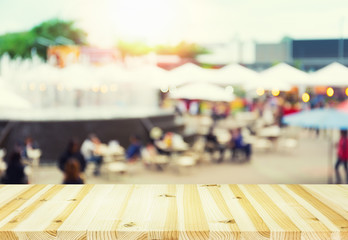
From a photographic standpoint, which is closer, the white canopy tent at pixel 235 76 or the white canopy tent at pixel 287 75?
the white canopy tent at pixel 287 75

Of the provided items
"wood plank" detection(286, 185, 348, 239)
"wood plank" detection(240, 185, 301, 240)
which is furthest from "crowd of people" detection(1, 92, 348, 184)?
"wood plank" detection(286, 185, 348, 239)

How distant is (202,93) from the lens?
10.9 metres

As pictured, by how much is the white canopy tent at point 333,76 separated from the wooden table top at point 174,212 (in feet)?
19.6

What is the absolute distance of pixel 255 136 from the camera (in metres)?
Answer: 12.9

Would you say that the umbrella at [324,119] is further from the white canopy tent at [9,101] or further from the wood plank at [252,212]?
the wood plank at [252,212]

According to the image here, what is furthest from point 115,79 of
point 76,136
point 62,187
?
point 62,187

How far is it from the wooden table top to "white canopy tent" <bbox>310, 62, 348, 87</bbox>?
5.98m

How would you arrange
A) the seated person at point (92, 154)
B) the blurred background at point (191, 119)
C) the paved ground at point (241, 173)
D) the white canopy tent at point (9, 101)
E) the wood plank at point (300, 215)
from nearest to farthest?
the wood plank at point (300, 215), the white canopy tent at point (9, 101), the blurred background at point (191, 119), the paved ground at point (241, 173), the seated person at point (92, 154)

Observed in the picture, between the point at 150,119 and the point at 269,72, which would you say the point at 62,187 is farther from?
the point at 150,119

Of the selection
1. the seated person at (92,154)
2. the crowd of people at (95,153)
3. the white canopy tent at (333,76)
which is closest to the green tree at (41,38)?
the crowd of people at (95,153)

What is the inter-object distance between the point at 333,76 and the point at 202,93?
346 cm

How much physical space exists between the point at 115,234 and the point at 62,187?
0.85m

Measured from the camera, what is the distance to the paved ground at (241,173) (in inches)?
357

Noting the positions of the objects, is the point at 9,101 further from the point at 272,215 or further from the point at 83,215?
the point at 272,215
